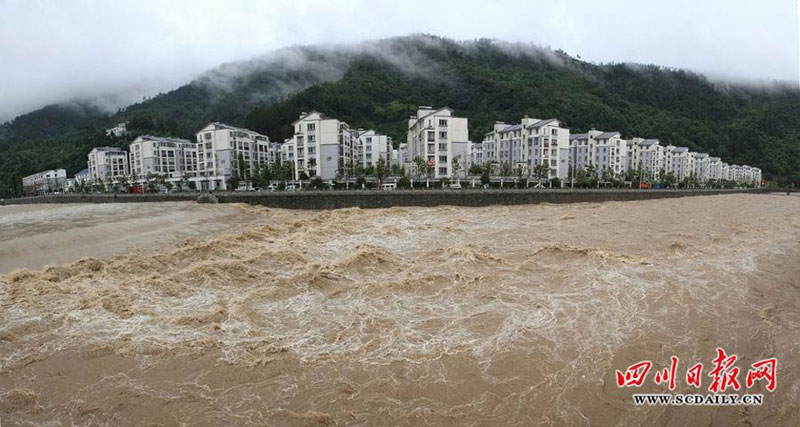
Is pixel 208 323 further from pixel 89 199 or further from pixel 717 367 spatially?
pixel 89 199

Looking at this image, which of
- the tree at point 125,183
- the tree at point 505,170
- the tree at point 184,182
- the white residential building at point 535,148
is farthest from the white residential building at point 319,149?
the tree at point 125,183

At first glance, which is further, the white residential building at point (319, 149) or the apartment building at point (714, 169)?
the apartment building at point (714, 169)

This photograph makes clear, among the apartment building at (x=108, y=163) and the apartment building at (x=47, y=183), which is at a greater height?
the apartment building at (x=108, y=163)

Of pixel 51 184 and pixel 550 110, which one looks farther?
pixel 550 110

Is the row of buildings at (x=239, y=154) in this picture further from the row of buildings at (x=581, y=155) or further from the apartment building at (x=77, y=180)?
the row of buildings at (x=581, y=155)

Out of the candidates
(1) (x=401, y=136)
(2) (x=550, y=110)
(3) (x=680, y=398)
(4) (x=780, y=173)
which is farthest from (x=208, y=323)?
(4) (x=780, y=173)

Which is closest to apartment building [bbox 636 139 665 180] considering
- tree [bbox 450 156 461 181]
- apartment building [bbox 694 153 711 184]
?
apartment building [bbox 694 153 711 184]

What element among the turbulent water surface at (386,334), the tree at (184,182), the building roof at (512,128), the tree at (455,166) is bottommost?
the turbulent water surface at (386,334)

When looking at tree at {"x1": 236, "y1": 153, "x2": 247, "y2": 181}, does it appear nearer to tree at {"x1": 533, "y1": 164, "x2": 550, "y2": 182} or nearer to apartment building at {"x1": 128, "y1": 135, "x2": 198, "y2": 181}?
apartment building at {"x1": 128, "y1": 135, "x2": 198, "y2": 181}
